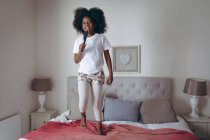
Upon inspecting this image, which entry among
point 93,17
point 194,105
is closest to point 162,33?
point 194,105

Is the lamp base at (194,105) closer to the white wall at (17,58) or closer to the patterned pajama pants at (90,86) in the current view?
the patterned pajama pants at (90,86)

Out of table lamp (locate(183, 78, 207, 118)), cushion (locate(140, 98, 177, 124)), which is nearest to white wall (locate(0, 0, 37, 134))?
cushion (locate(140, 98, 177, 124))

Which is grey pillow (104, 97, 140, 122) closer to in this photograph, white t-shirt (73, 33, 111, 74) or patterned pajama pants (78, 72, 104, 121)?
patterned pajama pants (78, 72, 104, 121)

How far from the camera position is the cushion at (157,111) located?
2.99 m

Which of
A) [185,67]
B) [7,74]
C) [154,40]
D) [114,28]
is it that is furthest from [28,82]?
[185,67]

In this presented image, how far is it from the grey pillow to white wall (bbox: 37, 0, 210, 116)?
59cm

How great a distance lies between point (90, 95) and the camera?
2.13m

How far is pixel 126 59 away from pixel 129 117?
2.98ft

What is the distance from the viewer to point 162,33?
3398mm

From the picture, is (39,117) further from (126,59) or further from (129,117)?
(126,59)

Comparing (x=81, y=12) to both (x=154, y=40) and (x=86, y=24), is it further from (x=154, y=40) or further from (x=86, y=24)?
(x=154, y=40)

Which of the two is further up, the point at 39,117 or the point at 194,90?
the point at 194,90

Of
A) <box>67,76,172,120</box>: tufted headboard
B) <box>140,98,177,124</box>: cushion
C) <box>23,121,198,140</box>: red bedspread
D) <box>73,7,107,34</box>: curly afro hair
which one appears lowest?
<box>23,121,198,140</box>: red bedspread

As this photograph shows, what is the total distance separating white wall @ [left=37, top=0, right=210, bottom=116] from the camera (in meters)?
3.32
